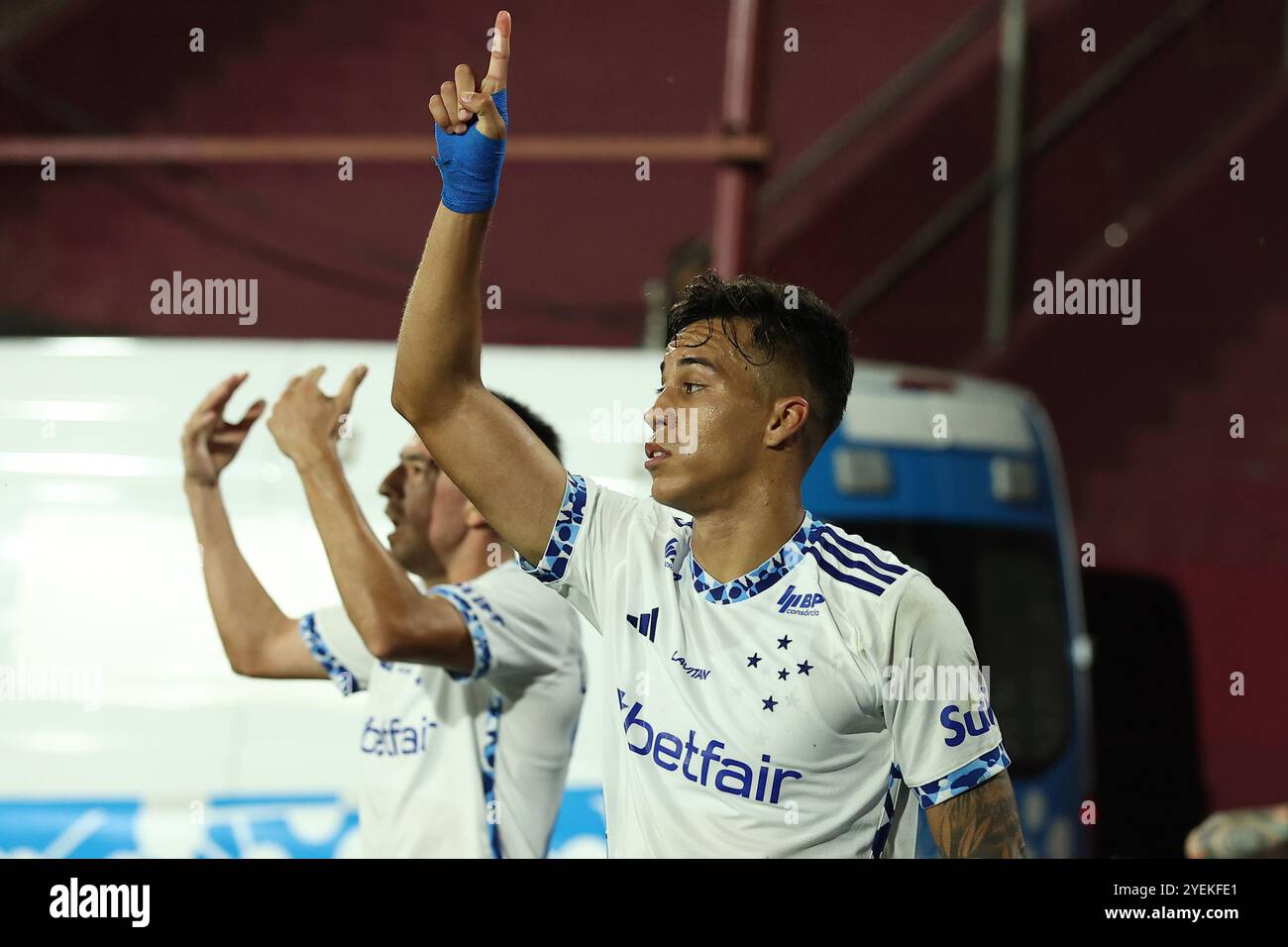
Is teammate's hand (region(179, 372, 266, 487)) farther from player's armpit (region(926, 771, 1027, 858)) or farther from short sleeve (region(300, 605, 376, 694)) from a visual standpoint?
player's armpit (region(926, 771, 1027, 858))

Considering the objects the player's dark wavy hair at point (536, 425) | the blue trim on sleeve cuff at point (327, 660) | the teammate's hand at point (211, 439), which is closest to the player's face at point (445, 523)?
the player's dark wavy hair at point (536, 425)

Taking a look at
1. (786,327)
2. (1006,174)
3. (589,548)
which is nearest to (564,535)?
(589,548)

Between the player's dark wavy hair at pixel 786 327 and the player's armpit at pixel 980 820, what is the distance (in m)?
0.63

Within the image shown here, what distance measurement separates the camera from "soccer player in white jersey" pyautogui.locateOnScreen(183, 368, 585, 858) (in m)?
3.12

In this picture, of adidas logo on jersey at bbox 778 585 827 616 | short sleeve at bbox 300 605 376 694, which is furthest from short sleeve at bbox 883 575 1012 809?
short sleeve at bbox 300 605 376 694

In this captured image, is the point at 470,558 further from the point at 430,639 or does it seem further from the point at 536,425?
the point at 430,639

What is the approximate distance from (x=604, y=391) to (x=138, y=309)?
512 centimetres

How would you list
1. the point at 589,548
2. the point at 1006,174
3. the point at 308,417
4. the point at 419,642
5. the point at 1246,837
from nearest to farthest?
1. the point at 589,548
2. the point at 1246,837
3. the point at 419,642
4. the point at 308,417
5. the point at 1006,174

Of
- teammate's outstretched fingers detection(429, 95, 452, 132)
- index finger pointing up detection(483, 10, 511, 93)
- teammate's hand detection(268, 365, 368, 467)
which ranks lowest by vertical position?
teammate's hand detection(268, 365, 368, 467)

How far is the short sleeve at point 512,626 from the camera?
10.7ft

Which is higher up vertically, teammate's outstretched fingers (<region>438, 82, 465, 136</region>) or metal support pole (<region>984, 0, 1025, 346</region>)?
metal support pole (<region>984, 0, 1025, 346</region>)

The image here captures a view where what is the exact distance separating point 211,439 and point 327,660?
0.59 meters

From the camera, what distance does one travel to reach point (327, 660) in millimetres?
3643

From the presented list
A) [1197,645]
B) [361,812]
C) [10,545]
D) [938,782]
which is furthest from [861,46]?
[938,782]
